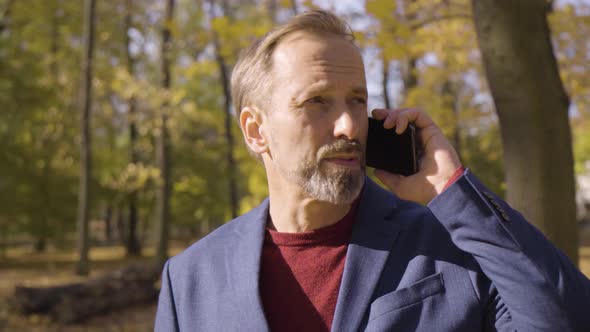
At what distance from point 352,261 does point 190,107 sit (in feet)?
38.6

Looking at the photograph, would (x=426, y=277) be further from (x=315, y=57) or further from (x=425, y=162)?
(x=315, y=57)

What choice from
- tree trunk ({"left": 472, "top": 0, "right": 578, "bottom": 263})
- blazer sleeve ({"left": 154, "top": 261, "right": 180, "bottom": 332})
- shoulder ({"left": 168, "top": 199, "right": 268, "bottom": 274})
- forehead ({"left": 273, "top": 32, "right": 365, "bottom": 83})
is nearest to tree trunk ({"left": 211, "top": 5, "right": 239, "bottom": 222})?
tree trunk ({"left": 472, "top": 0, "right": 578, "bottom": 263})

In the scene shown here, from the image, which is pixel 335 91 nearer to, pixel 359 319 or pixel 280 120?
pixel 280 120

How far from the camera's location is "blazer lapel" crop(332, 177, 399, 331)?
186 cm

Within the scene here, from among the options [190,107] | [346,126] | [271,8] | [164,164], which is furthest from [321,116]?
[164,164]

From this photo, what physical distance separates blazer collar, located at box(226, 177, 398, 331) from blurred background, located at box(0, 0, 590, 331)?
1815 mm

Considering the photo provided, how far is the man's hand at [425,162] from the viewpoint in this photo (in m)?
1.94

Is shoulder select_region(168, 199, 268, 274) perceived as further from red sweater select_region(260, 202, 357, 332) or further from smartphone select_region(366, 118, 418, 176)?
smartphone select_region(366, 118, 418, 176)

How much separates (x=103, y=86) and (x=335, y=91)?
47.5ft

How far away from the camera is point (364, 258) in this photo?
1963mm

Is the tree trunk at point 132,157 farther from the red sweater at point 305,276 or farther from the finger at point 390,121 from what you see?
the finger at point 390,121

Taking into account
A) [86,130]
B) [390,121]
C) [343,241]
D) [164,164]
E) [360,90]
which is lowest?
[164,164]

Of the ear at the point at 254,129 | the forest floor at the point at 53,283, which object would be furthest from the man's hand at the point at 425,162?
the forest floor at the point at 53,283

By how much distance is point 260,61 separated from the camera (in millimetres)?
2252
